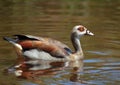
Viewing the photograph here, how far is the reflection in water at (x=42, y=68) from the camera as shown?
41.9ft

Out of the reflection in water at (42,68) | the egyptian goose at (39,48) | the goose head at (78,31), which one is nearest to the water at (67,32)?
the reflection in water at (42,68)

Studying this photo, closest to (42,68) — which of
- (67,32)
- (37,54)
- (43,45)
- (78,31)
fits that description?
(37,54)

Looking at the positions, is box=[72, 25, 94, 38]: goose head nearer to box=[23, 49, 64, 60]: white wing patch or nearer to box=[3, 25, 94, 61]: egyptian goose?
box=[3, 25, 94, 61]: egyptian goose

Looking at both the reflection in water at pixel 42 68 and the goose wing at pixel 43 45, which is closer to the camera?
the reflection in water at pixel 42 68

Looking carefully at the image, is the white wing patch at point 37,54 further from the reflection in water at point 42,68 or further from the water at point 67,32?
the water at point 67,32

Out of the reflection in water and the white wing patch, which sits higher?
the white wing patch

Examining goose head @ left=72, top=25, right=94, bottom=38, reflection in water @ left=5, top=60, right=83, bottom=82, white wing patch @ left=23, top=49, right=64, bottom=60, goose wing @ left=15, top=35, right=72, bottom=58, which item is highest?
goose head @ left=72, top=25, right=94, bottom=38

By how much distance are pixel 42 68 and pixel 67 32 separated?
167 inches

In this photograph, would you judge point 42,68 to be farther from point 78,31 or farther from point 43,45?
point 78,31

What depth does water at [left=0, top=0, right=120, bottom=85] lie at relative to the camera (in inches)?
487

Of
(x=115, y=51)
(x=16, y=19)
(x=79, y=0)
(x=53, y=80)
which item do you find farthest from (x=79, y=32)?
(x=79, y=0)

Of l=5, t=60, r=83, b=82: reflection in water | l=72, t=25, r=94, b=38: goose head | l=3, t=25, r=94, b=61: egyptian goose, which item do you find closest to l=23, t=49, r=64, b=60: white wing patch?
l=3, t=25, r=94, b=61: egyptian goose

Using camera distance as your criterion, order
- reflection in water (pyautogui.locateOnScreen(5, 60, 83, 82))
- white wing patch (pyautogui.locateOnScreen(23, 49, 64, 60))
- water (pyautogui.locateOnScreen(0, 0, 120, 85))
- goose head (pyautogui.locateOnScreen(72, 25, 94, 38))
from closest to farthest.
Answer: water (pyautogui.locateOnScreen(0, 0, 120, 85)) < reflection in water (pyautogui.locateOnScreen(5, 60, 83, 82)) < white wing patch (pyautogui.locateOnScreen(23, 49, 64, 60)) < goose head (pyautogui.locateOnScreen(72, 25, 94, 38))

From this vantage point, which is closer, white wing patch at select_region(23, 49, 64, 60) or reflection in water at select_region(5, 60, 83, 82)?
reflection in water at select_region(5, 60, 83, 82)
